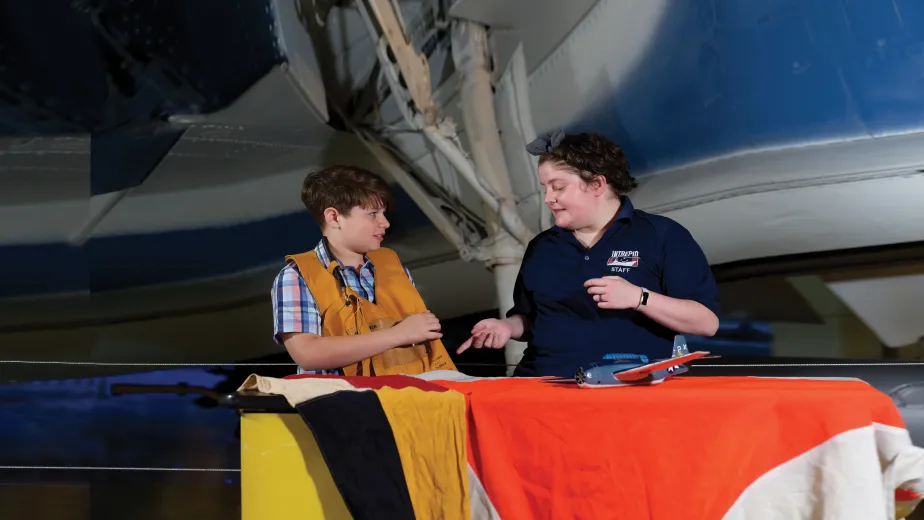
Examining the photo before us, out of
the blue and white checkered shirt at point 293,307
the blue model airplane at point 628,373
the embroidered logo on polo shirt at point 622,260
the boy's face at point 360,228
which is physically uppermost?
the boy's face at point 360,228

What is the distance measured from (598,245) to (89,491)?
6.63 feet

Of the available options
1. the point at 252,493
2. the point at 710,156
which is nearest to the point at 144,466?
the point at 252,493

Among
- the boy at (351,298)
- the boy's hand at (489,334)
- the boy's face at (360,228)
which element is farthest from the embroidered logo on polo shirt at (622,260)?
the boy's face at (360,228)

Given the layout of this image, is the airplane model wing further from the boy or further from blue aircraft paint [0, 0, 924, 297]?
blue aircraft paint [0, 0, 924, 297]

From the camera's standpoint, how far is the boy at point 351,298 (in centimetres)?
161

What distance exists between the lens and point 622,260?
5.35 feet

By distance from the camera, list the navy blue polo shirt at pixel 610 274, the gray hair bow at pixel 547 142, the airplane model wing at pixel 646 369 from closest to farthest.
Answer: the airplane model wing at pixel 646 369 < the navy blue polo shirt at pixel 610 274 < the gray hair bow at pixel 547 142

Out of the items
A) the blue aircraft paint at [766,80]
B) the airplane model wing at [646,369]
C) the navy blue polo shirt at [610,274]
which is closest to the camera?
the airplane model wing at [646,369]

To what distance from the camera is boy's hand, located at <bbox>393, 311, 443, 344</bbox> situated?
1622mm

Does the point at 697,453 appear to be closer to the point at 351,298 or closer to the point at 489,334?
the point at 489,334

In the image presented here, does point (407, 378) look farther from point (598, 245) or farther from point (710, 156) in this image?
point (710, 156)

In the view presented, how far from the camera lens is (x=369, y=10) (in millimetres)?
2725

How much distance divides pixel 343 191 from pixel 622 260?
2.07 feet

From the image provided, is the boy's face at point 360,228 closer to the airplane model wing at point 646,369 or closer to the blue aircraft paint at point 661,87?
the airplane model wing at point 646,369
